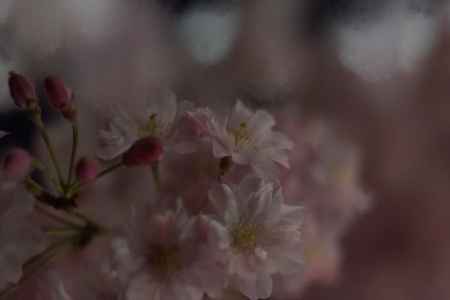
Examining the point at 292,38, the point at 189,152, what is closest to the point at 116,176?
the point at 189,152

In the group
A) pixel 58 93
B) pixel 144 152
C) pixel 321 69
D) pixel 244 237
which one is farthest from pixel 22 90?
pixel 321 69

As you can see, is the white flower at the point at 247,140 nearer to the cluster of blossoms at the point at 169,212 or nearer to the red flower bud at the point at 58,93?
the cluster of blossoms at the point at 169,212

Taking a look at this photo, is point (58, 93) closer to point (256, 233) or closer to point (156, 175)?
point (156, 175)

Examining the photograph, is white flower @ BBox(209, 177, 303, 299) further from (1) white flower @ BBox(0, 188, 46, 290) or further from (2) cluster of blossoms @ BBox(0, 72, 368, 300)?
(1) white flower @ BBox(0, 188, 46, 290)

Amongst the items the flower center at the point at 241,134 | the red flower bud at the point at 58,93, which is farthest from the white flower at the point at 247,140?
the red flower bud at the point at 58,93

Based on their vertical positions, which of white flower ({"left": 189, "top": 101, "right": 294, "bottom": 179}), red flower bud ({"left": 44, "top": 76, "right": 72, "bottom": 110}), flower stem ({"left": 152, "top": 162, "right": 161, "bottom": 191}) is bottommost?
flower stem ({"left": 152, "top": 162, "right": 161, "bottom": 191})

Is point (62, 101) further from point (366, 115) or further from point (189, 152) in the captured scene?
point (366, 115)

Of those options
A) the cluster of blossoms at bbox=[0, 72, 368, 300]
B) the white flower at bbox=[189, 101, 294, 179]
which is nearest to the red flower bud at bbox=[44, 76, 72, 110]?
the cluster of blossoms at bbox=[0, 72, 368, 300]
